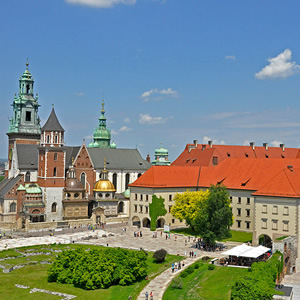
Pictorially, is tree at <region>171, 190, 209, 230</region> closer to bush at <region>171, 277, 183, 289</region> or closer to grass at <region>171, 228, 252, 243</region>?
grass at <region>171, 228, 252, 243</region>

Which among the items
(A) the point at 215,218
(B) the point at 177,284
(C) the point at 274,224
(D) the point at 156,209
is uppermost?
(A) the point at 215,218

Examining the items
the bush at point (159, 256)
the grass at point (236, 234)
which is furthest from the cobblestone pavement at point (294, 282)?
the bush at point (159, 256)

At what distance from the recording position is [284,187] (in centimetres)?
6538

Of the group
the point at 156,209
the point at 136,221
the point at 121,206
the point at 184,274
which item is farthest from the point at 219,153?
the point at 184,274

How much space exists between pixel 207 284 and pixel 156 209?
115ft

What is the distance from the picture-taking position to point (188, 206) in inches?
2977

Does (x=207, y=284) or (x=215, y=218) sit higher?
(x=215, y=218)

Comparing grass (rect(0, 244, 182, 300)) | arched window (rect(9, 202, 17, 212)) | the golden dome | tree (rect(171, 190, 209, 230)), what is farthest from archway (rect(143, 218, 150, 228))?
grass (rect(0, 244, 182, 300))

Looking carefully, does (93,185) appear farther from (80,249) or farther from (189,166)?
(80,249)

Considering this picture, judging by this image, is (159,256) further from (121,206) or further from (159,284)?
(121,206)

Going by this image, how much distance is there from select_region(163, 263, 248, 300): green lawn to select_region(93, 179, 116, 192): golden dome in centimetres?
4580

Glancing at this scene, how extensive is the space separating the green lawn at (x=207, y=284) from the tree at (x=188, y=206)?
20638 mm

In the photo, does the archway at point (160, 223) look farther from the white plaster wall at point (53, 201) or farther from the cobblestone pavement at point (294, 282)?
the cobblestone pavement at point (294, 282)

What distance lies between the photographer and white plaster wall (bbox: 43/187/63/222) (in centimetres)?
9169
